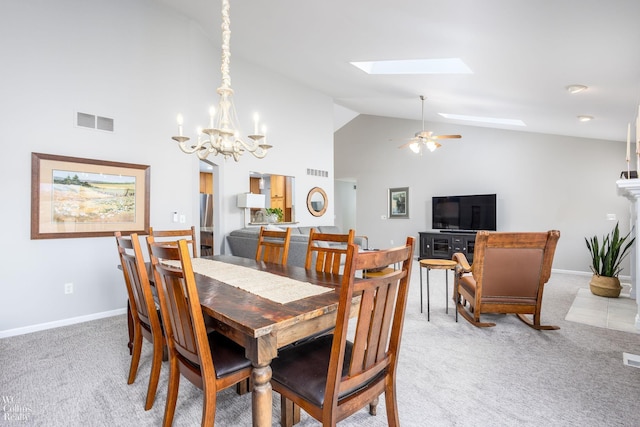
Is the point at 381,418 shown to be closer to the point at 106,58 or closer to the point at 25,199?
the point at 25,199

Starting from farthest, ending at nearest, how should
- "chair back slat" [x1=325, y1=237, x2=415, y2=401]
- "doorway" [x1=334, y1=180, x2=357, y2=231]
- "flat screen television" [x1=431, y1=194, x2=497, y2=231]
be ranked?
"doorway" [x1=334, y1=180, x2=357, y2=231] → "flat screen television" [x1=431, y1=194, x2=497, y2=231] → "chair back slat" [x1=325, y1=237, x2=415, y2=401]

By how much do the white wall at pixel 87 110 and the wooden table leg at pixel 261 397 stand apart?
3166mm

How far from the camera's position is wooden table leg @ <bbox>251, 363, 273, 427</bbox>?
1268 mm

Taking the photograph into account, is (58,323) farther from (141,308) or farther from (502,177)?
(502,177)

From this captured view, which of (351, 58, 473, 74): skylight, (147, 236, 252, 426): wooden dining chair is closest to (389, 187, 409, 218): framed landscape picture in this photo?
(351, 58, 473, 74): skylight

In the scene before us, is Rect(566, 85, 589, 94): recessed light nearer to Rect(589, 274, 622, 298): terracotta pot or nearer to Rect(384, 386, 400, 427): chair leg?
Rect(589, 274, 622, 298): terracotta pot

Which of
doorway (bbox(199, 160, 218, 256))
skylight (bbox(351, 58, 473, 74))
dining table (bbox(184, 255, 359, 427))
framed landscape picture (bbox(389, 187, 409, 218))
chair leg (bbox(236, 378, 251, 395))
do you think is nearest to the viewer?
dining table (bbox(184, 255, 359, 427))

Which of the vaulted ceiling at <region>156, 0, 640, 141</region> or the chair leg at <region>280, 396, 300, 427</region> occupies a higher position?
the vaulted ceiling at <region>156, 0, 640, 141</region>

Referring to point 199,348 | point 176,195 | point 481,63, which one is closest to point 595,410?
point 199,348

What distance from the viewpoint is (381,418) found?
179cm

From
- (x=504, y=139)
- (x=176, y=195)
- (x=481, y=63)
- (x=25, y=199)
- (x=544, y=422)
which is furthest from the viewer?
(x=504, y=139)

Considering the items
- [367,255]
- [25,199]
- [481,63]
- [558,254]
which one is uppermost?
[481,63]

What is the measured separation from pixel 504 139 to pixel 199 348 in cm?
717

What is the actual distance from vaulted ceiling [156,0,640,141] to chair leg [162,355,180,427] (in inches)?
123
